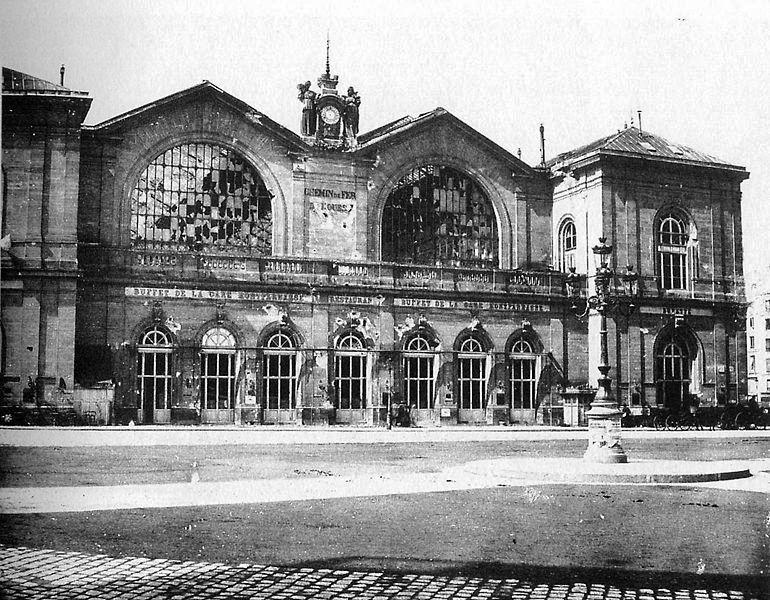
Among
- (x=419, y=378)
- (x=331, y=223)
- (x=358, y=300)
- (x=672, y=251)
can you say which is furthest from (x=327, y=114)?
(x=672, y=251)

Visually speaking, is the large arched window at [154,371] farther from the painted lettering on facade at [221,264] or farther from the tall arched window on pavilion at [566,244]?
the tall arched window on pavilion at [566,244]

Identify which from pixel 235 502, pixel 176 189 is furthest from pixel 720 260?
pixel 235 502

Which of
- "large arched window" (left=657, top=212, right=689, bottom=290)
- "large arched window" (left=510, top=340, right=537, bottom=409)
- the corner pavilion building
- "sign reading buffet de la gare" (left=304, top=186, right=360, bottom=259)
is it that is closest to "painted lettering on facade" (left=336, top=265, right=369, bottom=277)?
the corner pavilion building

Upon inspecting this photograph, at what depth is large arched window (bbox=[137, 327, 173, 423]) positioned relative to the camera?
33.9 m

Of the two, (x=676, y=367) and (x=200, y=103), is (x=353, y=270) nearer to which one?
(x=200, y=103)

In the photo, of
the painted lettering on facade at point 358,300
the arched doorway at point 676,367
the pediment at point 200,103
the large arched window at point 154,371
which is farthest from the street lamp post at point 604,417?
the arched doorway at point 676,367

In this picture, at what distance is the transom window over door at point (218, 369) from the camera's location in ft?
115

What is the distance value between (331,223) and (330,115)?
489cm

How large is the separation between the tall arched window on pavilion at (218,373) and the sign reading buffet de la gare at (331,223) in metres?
5.18

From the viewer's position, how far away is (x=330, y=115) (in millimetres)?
40094

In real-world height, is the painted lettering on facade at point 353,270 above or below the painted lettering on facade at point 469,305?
above

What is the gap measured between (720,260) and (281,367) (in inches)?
830

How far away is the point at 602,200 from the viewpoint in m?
41.5

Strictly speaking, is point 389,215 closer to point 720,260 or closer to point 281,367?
point 281,367
